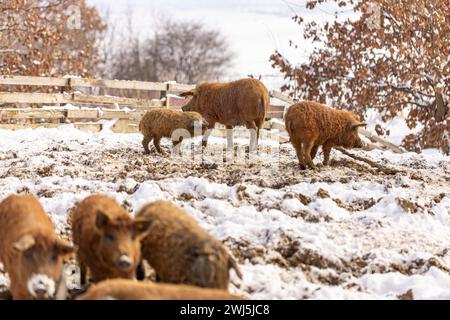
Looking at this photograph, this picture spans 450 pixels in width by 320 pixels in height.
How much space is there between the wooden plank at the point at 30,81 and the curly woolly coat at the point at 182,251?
468 inches

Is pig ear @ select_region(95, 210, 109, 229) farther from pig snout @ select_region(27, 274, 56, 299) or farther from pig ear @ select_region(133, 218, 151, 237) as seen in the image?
pig snout @ select_region(27, 274, 56, 299)

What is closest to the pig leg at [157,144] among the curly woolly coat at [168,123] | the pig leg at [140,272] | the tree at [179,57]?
the curly woolly coat at [168,123]

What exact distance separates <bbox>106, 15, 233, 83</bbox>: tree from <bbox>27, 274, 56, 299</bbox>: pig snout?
46.1 m

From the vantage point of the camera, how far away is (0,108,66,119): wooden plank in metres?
15.9

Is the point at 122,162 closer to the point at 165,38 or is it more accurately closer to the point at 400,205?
the point at 400,205

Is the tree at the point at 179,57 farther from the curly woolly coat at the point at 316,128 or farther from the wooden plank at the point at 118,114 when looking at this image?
the curly woolly coat at the point at 316,128

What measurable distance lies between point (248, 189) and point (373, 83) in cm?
1013

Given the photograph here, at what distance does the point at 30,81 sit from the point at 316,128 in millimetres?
9701

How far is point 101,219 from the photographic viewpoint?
4.97 metres

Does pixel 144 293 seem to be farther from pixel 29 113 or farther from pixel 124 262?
pixel 29 113

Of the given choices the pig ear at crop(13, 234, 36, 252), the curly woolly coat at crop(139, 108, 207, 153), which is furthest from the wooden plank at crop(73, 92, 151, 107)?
the pig ear at crop(13, 234, 36, 252)

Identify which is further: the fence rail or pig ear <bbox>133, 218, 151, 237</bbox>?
the fence rail

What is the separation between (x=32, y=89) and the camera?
2361cm

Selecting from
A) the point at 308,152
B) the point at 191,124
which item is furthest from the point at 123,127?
the point at 308,152
